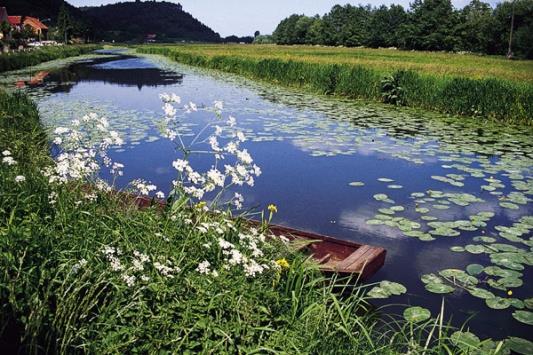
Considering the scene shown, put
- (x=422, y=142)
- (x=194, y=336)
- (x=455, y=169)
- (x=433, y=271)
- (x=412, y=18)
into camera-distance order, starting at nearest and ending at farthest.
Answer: (x=194, y=336) → (x=433, y=271) → (x=455, y=169) → (x=422, y=142) → (x=412, y=18)

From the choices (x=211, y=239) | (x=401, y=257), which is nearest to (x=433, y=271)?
(x=401, y=257)

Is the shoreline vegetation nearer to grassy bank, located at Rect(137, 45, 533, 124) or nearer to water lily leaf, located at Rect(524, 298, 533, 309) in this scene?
water lily leaf, located at Rect(524, 298, 533, 309)

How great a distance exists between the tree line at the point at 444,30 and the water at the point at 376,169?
54.7m

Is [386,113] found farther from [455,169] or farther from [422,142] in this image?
[455,169]

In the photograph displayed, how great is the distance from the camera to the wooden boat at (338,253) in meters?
4.13

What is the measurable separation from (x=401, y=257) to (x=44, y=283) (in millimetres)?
3972

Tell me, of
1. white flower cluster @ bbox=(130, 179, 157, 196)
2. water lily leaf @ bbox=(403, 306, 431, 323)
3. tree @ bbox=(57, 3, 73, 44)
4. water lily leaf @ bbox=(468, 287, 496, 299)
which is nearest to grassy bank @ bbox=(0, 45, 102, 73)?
white flower cluster @ bbox=(130, 179, 157, 196)

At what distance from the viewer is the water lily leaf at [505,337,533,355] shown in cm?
358

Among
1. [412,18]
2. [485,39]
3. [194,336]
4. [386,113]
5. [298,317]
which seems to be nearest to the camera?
[194,336]

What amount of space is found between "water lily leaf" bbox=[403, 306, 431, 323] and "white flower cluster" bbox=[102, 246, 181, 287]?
221cm

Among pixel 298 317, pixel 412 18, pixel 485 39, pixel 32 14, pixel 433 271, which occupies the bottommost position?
pixel 433 271

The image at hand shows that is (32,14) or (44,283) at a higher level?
(32,14)

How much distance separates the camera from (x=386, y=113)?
52.0 feet

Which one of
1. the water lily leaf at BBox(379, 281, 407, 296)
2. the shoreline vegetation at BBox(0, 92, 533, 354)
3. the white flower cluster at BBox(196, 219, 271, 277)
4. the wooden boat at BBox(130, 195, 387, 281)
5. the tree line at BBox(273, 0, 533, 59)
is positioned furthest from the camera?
the tree line at BBox(273, 0, 533, 59)
